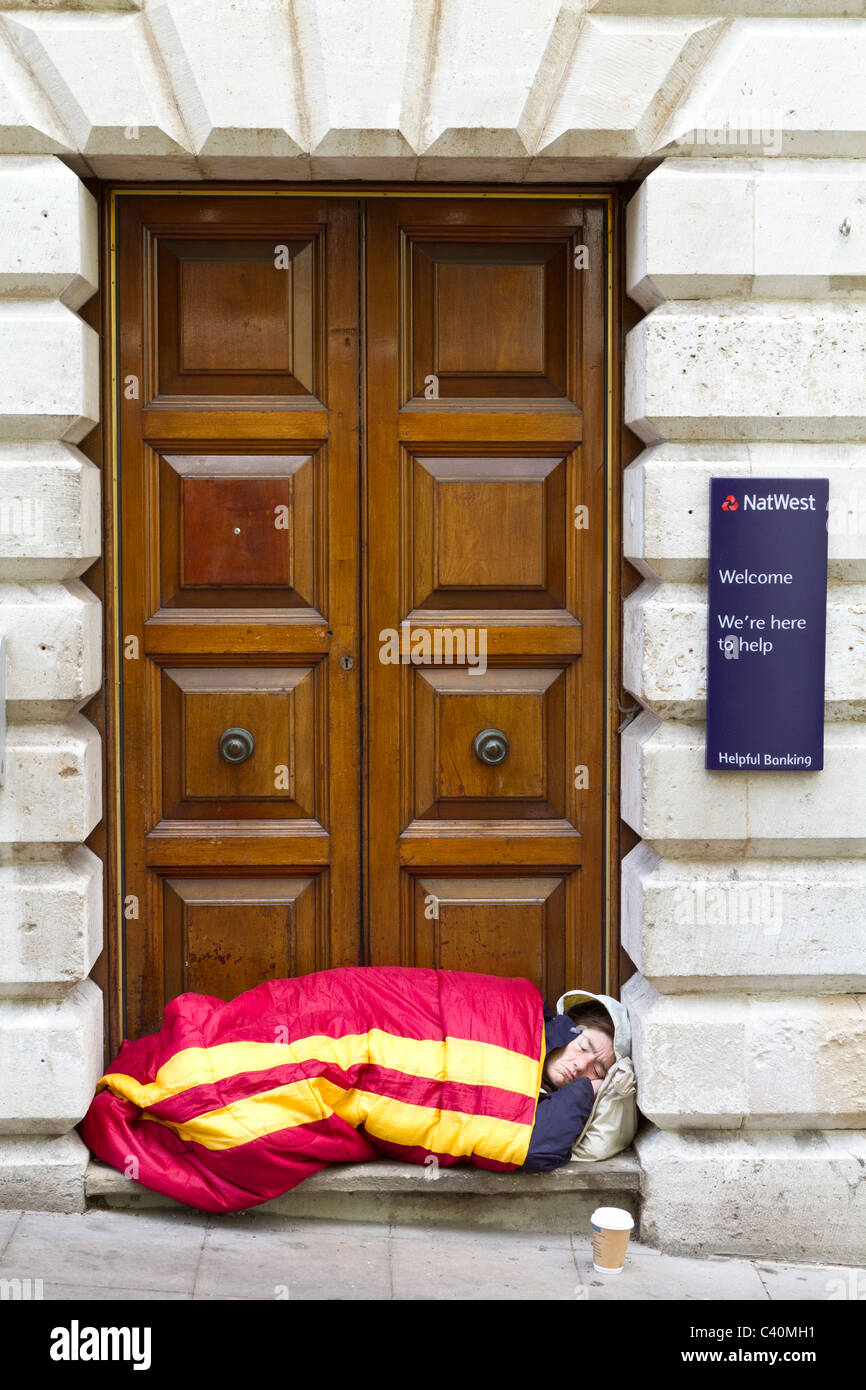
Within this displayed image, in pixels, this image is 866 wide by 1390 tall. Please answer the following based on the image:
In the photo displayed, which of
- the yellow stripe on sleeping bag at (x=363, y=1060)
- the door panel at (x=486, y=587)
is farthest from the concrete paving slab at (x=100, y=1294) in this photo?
→ the door panel at (x=486, y=587)

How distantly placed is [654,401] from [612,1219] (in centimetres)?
248

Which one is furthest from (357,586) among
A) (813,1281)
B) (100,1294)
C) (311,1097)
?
(813,1281)

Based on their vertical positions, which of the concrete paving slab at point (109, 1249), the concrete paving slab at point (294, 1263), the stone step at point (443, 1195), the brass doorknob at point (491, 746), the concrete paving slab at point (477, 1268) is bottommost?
the concrete paving slab at point (477, 1268)

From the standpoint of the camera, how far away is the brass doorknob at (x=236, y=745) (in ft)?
13.4

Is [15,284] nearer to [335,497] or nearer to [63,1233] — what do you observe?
[335,497]

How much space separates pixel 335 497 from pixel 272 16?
1467mm

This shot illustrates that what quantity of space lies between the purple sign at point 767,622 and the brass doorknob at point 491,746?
722 millimetres

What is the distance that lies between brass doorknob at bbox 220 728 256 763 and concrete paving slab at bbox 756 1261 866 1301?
2317mm

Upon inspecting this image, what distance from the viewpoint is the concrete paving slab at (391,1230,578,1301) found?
3477 millimetres

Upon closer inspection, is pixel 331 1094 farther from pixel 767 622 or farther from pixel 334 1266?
pixel 767 622

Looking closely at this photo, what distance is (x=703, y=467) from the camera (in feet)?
12.5

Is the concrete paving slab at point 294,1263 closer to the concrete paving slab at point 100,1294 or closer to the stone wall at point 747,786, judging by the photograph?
the concrete paving slab at point 100,1294

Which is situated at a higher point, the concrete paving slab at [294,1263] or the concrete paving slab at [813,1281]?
the concrete paving slab at [294,1263]
